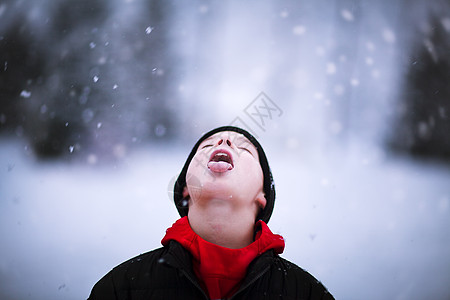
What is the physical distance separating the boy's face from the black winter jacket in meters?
0.13

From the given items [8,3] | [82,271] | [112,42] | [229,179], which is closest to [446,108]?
[229,179]

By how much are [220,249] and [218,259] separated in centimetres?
2

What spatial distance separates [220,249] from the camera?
739 millimetres

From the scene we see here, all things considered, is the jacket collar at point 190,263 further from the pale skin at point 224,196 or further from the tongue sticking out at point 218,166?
the tongue sticking out at point 218,166

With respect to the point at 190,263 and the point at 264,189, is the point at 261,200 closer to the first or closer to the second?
the point at 264,189

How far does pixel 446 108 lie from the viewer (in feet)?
3.63

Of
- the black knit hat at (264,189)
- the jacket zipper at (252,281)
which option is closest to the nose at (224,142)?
the black knit hat at (264,189)

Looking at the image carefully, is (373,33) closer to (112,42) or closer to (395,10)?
(395,10)

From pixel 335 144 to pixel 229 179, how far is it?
478 mm

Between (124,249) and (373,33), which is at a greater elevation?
(373,33)

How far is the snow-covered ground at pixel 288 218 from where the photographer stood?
3.22ft

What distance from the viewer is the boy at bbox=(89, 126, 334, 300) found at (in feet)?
2.31

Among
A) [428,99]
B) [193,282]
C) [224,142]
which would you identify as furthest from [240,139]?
[428,99]

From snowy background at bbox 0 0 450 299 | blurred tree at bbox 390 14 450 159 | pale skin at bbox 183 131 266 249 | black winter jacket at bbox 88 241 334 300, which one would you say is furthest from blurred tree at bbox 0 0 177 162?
blurred tree at bbox 390 14 450 159
